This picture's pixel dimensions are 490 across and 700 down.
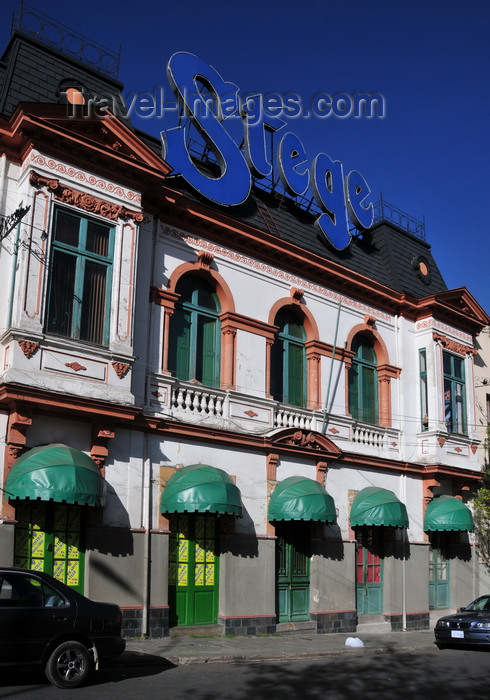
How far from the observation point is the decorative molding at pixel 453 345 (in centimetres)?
2509

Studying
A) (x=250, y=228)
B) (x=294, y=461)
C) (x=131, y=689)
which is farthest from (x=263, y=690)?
(x=250, y=228)

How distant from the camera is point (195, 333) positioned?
1909 cm

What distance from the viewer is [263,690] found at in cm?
1130

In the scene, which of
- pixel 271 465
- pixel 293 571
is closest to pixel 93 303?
pixel 271 465

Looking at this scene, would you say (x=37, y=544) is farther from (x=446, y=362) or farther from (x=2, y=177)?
(x=446, y=362)

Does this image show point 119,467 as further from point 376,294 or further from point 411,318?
point 411,318

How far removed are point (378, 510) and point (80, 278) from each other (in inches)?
400

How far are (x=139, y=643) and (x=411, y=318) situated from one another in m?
14.5

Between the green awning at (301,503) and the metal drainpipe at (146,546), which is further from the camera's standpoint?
the green awning at (301,503)

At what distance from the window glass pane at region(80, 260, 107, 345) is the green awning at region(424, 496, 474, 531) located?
1249 cm

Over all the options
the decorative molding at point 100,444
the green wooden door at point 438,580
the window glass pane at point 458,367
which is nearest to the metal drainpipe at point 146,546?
the decorative molding at point 100,444

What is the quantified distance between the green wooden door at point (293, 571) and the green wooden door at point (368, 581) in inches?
89.6

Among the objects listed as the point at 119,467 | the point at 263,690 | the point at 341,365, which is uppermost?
the point at 341,365

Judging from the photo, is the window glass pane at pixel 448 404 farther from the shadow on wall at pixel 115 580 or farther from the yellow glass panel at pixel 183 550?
the shadow on wall at pixel 115 580
